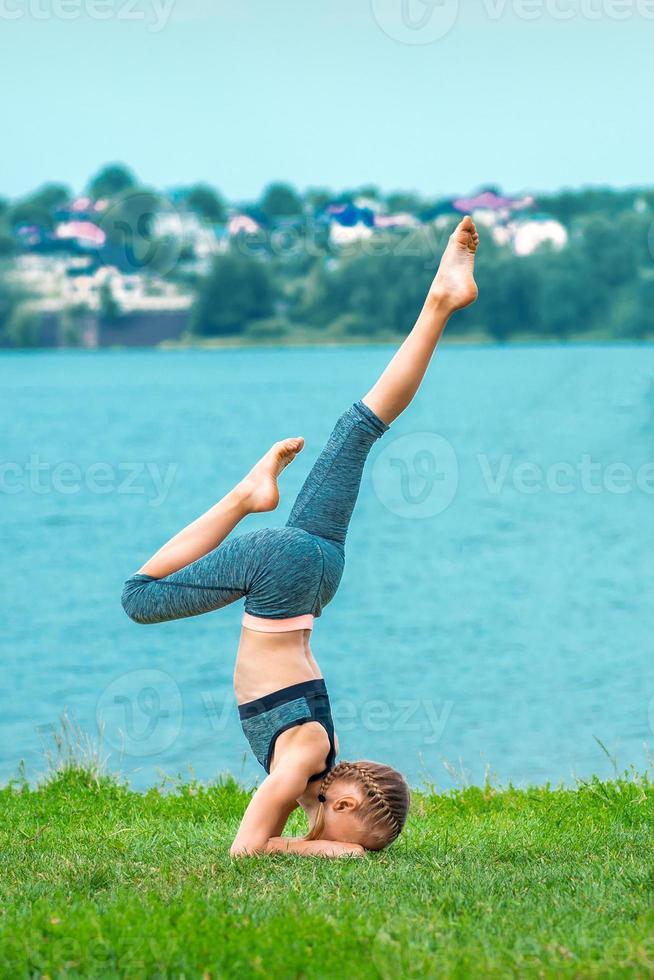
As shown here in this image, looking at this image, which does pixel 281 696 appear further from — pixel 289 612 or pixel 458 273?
pixel 458 273

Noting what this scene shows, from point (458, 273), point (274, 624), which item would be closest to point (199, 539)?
point (274, 624)

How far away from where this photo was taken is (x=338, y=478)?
598 cm

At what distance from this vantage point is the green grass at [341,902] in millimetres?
4109

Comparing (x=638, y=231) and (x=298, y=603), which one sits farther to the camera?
(x=638, y=231)

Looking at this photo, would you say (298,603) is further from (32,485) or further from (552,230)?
(552,230)

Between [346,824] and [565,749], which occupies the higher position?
[346,824]

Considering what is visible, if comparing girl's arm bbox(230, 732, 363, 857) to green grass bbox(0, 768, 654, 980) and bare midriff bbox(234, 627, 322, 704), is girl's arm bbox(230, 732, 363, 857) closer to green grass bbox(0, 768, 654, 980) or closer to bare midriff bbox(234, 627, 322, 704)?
green grass bbox(0, 768, 654, 980)

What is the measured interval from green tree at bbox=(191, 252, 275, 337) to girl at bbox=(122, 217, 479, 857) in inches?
3885

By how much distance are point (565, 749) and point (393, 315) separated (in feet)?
246

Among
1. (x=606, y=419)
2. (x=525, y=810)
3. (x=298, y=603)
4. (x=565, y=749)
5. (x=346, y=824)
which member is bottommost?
(x=606, y=419)

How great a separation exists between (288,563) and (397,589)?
26591mm

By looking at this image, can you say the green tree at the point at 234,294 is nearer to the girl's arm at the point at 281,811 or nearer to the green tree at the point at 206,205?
the green tree at the point at 206,205

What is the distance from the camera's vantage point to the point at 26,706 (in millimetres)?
19594

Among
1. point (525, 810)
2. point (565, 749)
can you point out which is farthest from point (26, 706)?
point (525, 810)
